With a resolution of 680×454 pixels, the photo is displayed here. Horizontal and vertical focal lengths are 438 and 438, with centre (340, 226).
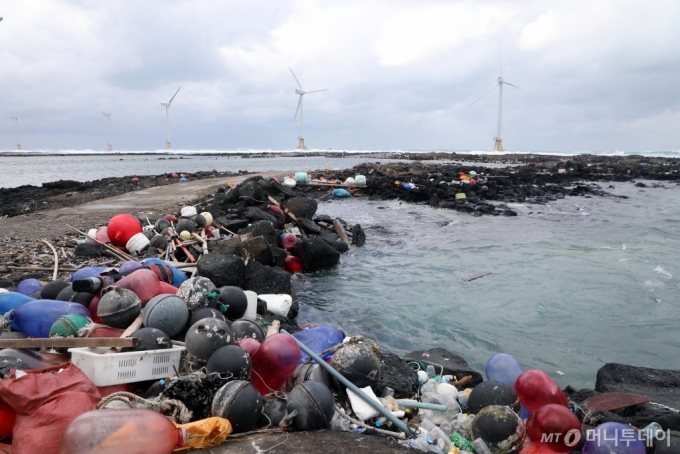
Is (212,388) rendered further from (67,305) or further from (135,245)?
(135,245)

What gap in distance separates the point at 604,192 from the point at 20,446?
25.3m

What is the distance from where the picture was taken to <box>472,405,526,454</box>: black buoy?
2.80 meters

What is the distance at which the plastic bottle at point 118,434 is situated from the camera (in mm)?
2115

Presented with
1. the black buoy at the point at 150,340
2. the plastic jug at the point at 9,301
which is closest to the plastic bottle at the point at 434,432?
the black buoy at the point at 150,340

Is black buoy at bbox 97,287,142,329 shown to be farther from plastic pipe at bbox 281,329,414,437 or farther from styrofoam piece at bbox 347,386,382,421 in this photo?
styrofoam piece at bbox 347,386,382,421

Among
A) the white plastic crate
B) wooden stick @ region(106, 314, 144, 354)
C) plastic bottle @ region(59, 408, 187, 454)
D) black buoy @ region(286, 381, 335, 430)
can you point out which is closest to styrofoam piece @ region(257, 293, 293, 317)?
wooden stick @ region(106, 314, 144, 354)

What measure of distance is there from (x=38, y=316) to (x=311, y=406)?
246 centimetres

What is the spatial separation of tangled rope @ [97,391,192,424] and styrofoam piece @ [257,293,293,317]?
2805 millimetres

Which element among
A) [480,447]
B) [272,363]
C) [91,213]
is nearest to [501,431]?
[480,447]

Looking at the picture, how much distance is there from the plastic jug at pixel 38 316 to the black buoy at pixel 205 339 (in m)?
1.22

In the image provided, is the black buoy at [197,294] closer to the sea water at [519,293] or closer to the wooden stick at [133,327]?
the wooden stick at [133,327]

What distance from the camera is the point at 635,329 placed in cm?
618

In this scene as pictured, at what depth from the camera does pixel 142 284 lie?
4176 millimetres

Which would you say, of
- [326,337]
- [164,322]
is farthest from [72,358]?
[326,337]
